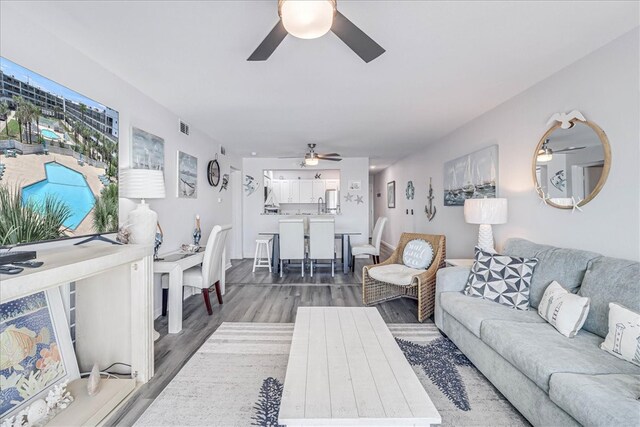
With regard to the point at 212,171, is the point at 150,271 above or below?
below

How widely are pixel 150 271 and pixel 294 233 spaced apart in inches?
118

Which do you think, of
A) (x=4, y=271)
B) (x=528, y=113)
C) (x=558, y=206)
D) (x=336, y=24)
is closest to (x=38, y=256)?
(x=4, y=271)

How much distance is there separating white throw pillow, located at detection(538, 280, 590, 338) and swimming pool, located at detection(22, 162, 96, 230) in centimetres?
332

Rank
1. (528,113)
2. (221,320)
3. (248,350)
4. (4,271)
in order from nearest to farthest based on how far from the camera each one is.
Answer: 1. (4,271)
2. (248,350)
3. (528,113)
4. (221,320)

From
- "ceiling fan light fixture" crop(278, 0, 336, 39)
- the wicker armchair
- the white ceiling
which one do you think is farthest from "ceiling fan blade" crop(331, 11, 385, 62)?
the wicker armchair

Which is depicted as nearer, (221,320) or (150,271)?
(150,271)

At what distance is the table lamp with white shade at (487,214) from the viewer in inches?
113

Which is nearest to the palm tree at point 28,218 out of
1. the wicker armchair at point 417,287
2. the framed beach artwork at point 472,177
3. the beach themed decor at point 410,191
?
the wicker armchair at point 417,287

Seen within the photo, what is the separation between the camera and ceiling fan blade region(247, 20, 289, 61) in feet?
5.11

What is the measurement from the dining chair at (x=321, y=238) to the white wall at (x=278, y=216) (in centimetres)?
186

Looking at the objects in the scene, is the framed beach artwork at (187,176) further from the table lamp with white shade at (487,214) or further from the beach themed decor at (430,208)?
the beach themed decor at (430,208)

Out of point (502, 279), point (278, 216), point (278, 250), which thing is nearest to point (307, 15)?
point (502, 279)

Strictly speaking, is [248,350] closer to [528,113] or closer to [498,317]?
[498,317]

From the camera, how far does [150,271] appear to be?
203cm
